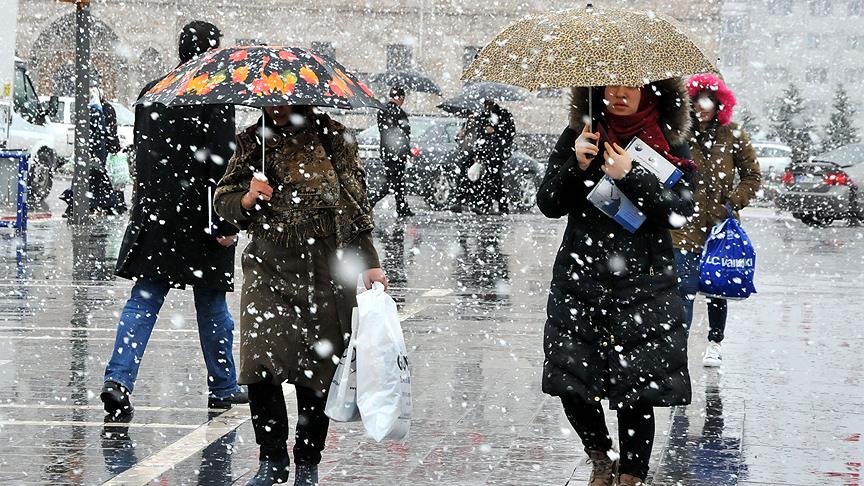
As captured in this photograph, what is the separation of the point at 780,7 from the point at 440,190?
9739 centimetres

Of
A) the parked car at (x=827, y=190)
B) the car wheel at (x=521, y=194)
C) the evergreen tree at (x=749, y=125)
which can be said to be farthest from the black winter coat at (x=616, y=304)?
the evergreen tree at (x=749, y=125)

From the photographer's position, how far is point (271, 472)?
222 inches

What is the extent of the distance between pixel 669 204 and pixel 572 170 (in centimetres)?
38

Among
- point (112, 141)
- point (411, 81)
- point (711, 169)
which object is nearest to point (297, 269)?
point (711, 169)

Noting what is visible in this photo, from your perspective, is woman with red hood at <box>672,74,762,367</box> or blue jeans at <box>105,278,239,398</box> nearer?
blue jeans at <box>105,278,239,398</box>

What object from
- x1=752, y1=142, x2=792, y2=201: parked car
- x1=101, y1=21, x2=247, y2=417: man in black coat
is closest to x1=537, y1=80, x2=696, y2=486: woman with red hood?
x1=101, y1=21, x2=247, y2=417: man in black coat

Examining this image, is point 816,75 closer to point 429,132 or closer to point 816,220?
point 816,220

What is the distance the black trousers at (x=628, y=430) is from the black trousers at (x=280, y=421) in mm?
961

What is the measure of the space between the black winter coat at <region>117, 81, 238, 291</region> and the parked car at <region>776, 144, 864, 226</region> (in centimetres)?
1862

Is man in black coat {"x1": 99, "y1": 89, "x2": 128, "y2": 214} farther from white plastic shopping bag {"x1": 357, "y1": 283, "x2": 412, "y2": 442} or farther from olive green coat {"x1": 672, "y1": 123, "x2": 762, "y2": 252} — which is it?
white plastic shopping bag {"x1": 357, "y1": 283, "x2": 412, "y2": 442}

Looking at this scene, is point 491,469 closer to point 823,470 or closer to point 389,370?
point 389,370

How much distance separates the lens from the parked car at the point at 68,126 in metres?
27.6

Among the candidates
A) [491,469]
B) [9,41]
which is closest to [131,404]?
[491,469]

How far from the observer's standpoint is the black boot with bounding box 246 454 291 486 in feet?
18.4
